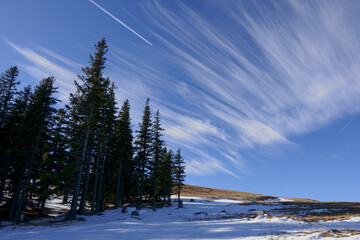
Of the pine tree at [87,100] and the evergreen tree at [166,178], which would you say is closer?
the pine tree at [87,100]

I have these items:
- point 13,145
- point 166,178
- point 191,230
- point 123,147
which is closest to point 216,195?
point 166,178

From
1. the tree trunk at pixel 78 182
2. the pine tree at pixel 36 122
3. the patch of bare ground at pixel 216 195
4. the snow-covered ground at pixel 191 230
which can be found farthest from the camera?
the patch of bare ground at pixel 216 195

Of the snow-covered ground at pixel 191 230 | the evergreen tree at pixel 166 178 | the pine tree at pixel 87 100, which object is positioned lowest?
the snow-covered ground at pixel 191 230

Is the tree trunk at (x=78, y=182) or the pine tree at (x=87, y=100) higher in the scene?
the pine tree at (x=87, y=100)

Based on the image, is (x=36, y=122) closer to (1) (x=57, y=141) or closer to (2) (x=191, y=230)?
(1) (x=57, y=141)

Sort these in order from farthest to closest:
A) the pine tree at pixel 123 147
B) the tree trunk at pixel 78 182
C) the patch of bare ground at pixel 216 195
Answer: the patch of bare ground at pixel 216 195 → the pine tree at pixel 123 147 → the tree trunk at pixel 78 182

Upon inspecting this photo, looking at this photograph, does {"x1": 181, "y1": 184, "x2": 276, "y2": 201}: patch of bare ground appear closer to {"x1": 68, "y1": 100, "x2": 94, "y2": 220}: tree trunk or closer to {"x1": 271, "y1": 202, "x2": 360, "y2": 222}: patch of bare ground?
{"x1": 271, "y1": 202, "x2": 360, "y2": 222}: patch of bare ground

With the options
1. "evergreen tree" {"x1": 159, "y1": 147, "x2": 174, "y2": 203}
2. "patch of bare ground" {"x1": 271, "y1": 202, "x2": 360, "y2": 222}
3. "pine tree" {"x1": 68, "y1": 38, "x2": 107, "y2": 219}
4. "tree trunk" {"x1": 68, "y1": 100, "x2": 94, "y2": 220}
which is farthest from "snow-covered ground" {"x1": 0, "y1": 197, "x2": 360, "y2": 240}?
"evergreen tree" {"x1": 159, "y1": 147, "x2": 174, "y2": 203}

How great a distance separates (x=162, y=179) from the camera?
38031mm

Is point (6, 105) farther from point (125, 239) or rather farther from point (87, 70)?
point (125, 239)

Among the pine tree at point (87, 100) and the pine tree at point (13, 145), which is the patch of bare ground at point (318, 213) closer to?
the pine tree at point (87, 100)

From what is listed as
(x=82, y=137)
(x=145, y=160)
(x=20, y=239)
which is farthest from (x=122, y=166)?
(x=20, y=239)

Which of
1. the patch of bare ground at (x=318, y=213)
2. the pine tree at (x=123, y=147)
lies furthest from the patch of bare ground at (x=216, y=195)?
the patch of bare ground at (x=318, y=213)

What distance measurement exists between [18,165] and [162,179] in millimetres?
21817
